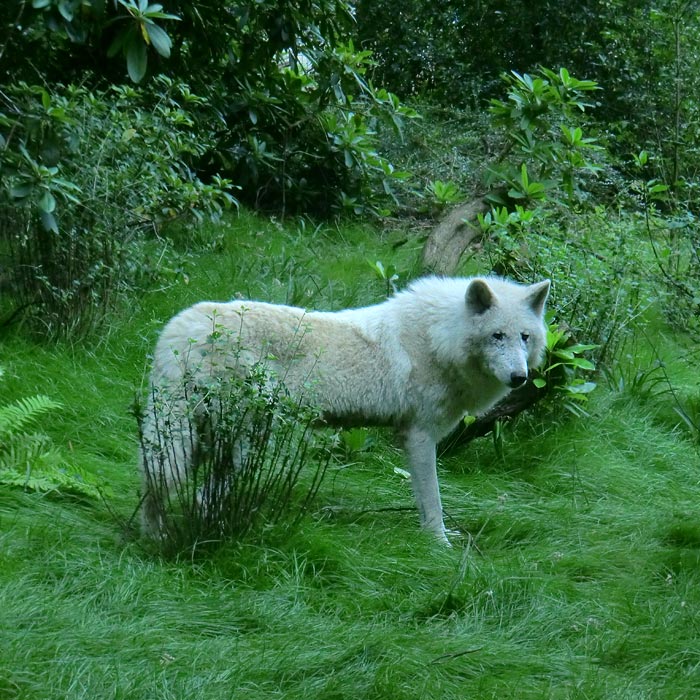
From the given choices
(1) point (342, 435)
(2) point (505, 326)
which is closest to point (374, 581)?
(2) point (505, 326)

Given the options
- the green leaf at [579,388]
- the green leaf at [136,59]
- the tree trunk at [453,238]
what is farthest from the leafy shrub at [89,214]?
the green leaf at [579,388]

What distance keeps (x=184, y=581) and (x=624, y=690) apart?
211 centimetres

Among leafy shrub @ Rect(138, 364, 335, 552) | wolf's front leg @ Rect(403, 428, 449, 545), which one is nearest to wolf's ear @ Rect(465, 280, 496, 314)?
wolf's front leg @ Rect(403, 428, 449, 545)

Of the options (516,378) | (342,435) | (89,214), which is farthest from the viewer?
(89,214)

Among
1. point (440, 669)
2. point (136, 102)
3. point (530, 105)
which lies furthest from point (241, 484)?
point (530, 105)

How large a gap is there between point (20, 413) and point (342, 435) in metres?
2.23

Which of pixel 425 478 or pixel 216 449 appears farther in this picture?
pixel 425 478

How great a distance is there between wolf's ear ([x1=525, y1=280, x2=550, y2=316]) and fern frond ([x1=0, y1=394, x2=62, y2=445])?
10.4 feet

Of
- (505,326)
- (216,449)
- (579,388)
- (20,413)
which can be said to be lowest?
(20,413)

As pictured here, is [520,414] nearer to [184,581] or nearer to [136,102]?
[184,581]

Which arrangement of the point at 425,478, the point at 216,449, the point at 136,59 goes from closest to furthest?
the point at 136,59 → the point at 216,449 → the point at 425,478

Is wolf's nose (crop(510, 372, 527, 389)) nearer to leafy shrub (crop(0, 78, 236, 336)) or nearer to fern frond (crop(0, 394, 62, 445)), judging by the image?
fern frond (crop(0, 394, 62, 445))

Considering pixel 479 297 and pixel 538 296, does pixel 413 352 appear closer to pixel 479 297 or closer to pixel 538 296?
pixel 479 297

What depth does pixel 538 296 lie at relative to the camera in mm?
6039
